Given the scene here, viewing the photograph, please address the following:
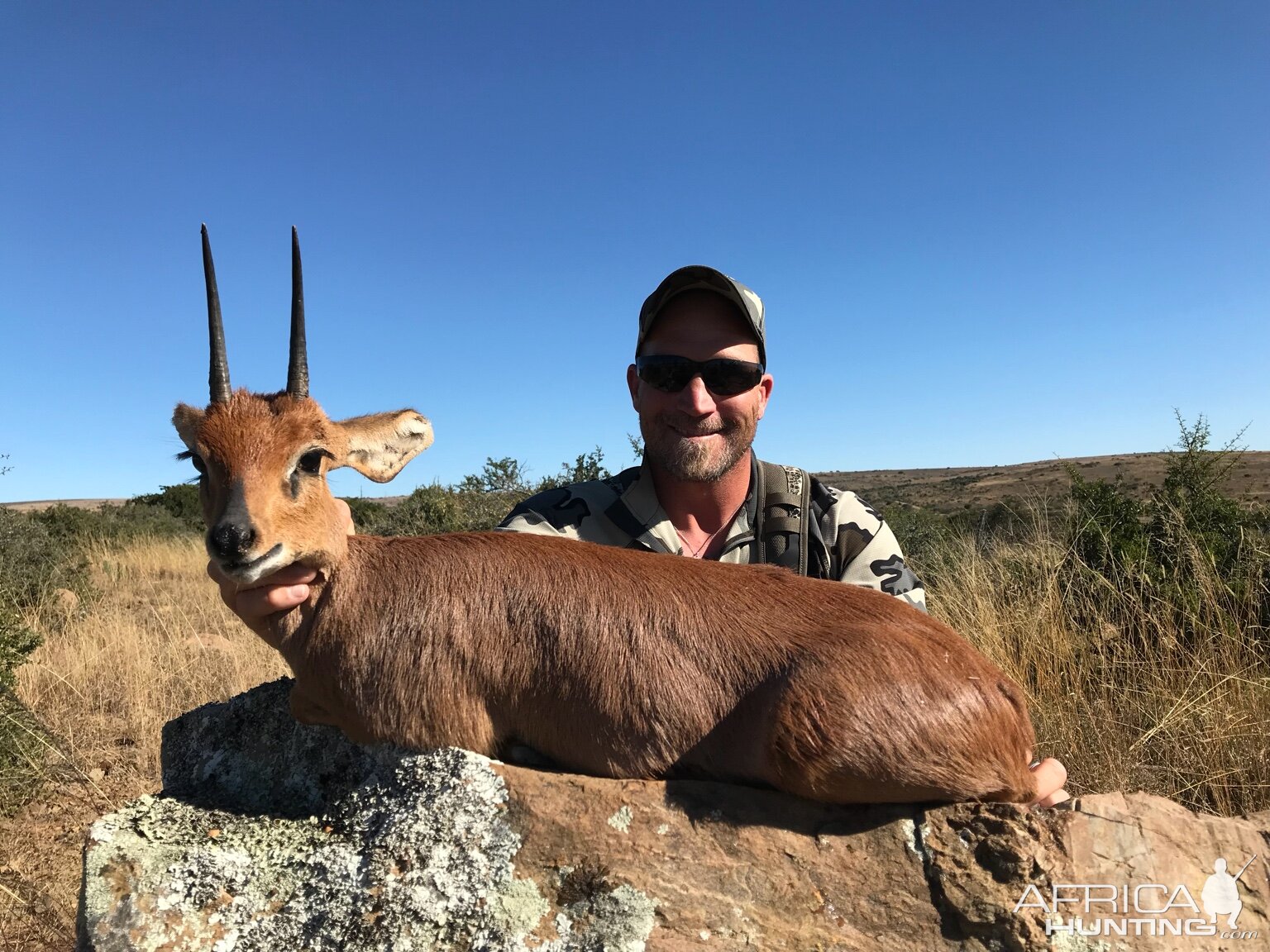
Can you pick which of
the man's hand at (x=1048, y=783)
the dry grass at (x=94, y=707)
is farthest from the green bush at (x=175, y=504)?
the man's hand at (x=1048, y=783)

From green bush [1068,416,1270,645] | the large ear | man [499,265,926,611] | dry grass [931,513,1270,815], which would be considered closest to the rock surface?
the large ear

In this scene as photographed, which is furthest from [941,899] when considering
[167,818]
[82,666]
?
[82,666]

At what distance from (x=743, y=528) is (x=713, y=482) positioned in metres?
0.45

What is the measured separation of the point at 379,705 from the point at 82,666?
308 inches

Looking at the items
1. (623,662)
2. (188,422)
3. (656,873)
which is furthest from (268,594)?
(656,873)

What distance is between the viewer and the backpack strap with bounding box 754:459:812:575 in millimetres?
5312

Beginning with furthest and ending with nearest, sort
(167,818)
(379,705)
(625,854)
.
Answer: (379,705) < (167,818) < (625,854)

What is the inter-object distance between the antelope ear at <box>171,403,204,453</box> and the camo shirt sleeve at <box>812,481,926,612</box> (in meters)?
4.05

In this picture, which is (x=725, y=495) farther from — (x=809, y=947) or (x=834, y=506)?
(x=809, y=947)

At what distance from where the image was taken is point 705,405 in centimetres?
514

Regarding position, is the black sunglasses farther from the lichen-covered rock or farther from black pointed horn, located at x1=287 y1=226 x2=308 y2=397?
the lichen-covered rock

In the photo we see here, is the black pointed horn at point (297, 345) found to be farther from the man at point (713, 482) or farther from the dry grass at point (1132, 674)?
the dry grass at point (1132, 674)

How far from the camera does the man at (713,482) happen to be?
5211 mm

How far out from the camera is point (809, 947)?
2584 millimetres
